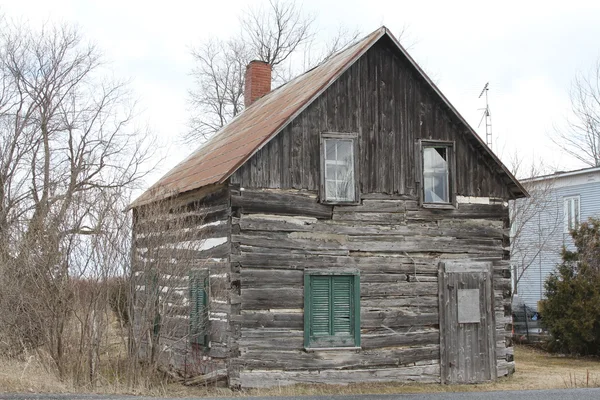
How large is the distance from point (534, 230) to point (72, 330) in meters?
23.6

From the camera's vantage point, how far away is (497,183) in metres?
16.7

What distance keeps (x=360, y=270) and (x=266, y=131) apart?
3182 millimetres

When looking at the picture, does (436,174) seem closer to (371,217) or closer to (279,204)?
(371,217)

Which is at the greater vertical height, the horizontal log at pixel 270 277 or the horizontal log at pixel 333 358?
the horizontal log at pixel 270 277

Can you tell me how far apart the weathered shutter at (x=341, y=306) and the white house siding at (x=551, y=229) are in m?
17.2

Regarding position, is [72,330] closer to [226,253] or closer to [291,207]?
[226,253]

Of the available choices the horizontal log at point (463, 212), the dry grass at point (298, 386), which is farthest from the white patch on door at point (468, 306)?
the horizontal log at point (463, 212)

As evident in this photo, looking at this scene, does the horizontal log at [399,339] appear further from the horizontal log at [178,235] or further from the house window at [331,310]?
the horizontal log at [178,235]

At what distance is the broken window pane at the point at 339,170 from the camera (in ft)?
49.8

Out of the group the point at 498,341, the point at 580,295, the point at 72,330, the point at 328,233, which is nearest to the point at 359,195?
the point at 328,233

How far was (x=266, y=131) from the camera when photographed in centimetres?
1497

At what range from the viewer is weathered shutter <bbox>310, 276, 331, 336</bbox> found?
1470cm

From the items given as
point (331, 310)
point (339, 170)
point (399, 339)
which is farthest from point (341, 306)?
point (339, 170)

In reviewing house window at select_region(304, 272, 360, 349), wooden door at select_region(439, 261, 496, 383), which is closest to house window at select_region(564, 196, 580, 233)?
wooden door at select_region(439, 261, 496, 383)
